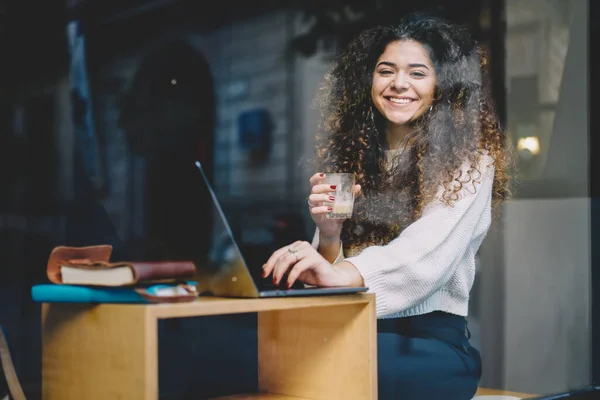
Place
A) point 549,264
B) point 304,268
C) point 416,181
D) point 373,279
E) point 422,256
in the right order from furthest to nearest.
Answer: point 549,264
point 416,181
point 422,256
point 373,279
point 304,268

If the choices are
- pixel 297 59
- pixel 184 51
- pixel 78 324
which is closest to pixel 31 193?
pixel 78 324

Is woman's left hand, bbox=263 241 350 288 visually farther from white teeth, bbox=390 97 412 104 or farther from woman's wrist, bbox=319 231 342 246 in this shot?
white teeth, bbox=390 97 412 104

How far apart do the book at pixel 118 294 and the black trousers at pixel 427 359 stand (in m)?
1.02

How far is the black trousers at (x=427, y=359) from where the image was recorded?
8.52 feet

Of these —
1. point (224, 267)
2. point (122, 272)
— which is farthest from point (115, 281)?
point (224, 267)

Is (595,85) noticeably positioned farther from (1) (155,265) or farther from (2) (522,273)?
(1) (155,265)

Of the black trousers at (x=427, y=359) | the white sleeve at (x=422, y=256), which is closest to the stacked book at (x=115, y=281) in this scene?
the white sleeve at (x=422, y=256)

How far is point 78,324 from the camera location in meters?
1.81

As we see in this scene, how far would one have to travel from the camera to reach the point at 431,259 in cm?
233

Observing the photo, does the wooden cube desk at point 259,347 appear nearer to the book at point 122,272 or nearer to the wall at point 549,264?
the book at point 122,272

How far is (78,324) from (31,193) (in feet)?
1.16

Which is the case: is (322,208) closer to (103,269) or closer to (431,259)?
(431,259)

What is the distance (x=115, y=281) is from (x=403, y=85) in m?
1.46

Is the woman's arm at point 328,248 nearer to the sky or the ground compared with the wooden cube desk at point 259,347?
nearer to the sky
